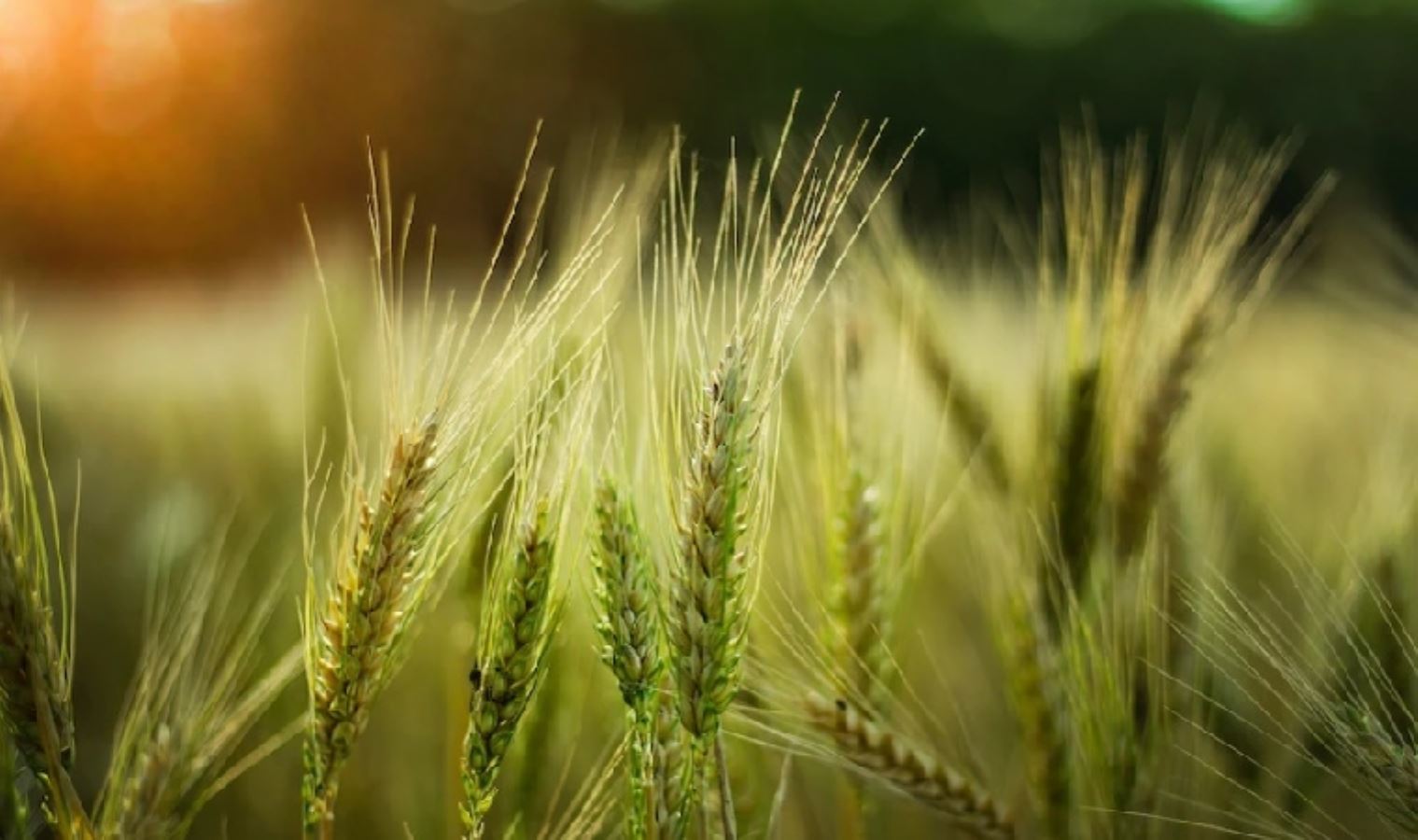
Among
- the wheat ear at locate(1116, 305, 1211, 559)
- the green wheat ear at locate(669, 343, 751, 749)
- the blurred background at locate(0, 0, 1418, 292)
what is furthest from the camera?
the blurred background at locate(0, 0, 1418, 292)

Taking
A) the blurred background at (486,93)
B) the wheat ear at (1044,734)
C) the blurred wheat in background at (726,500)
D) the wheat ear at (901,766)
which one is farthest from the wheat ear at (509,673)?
the blurred background at (486,93)

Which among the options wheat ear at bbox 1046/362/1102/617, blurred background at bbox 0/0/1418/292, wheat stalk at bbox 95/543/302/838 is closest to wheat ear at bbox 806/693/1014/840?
wheat ear at bbox 1046/362/1102/617

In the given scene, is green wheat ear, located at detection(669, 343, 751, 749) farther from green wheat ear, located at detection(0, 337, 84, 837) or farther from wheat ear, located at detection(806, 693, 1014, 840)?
green wheat ear, located at detection(0, 337, 84, 837)

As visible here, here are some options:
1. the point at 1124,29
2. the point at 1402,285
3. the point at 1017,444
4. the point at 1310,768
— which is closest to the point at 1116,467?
the point at 1017,444

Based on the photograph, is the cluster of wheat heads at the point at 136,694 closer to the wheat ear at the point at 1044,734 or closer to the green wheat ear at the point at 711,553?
the green wheat ear at the point at 711,553

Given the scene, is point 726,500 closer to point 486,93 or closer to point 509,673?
point 509,673

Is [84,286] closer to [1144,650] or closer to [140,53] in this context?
[140,53]
